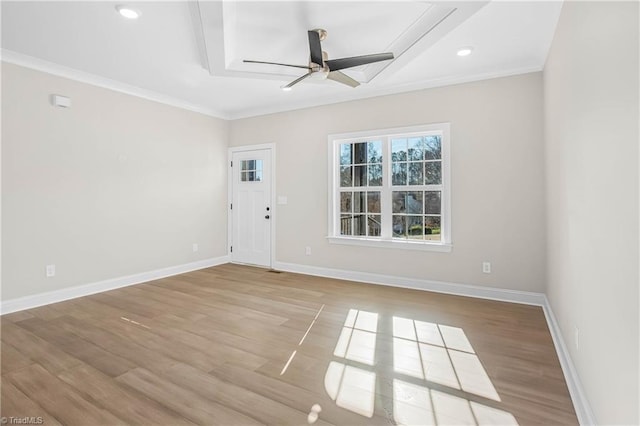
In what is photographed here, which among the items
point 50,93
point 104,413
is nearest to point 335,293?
point 104,413

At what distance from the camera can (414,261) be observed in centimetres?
423

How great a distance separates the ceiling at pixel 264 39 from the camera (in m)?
2.55

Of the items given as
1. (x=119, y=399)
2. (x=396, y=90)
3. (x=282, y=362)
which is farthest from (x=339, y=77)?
(x=119, y=399)

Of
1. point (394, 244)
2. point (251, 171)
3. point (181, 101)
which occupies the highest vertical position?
point (181, 101)

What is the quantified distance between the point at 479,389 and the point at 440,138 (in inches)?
119

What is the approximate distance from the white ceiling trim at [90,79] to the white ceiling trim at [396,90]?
1070 millimetres

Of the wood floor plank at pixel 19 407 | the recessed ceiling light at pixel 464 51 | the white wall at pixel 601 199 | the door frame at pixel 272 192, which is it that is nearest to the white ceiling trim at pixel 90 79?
the door frame at pixel 272 192

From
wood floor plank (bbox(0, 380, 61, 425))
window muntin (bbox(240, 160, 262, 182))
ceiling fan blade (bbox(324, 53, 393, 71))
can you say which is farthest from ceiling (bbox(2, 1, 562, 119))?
wood floor plank (bbox(0, 380, 61, 425))

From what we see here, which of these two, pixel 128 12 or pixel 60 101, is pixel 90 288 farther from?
pixel 128 12

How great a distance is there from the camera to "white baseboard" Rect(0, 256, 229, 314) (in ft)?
11.2

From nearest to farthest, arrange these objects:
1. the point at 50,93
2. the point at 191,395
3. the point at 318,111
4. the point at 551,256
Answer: the point at 191,395 < the point at 551,256 < the point at 50,93 < the point at 318,111

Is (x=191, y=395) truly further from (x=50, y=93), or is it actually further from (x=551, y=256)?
(x=50, y=93)

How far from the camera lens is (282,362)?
7.70ft

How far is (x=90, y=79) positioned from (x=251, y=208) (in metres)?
2.87
